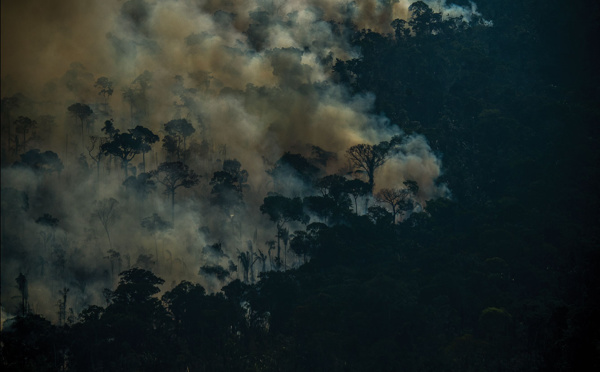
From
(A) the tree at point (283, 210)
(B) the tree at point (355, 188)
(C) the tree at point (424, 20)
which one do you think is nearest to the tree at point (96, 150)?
(A) the tree at point (283, 210)

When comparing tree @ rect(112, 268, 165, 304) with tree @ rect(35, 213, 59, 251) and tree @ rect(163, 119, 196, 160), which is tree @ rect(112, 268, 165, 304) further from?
tree @ rect(163, 119, 196, 160)

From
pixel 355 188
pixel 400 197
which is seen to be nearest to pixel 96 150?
pixel 355 188

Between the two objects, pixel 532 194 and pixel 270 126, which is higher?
pixel 270 126

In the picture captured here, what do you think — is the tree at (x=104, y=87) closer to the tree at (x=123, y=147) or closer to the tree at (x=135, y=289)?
the tree at (x=123, y=147)

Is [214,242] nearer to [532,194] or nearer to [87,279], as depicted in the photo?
[87,279]

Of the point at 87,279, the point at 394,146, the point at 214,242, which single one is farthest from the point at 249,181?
the point at 87,279

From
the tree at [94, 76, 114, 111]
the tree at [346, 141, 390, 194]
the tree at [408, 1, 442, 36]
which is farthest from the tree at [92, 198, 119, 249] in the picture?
the tree at [408, 1, 442, 36]
